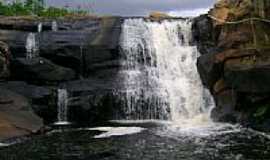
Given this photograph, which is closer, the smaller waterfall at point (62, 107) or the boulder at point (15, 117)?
the boulder at point (15, 117)

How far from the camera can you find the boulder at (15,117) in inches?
915

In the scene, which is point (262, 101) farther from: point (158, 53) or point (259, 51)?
point (158, 53)

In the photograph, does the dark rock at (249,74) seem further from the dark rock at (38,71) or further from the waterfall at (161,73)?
the dark rock at (38,71)

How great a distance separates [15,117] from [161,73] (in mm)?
9267

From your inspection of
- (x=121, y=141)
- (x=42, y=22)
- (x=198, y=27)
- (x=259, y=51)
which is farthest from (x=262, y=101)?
(x=42, y=22)

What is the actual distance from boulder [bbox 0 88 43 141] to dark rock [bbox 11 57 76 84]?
8.00 feet

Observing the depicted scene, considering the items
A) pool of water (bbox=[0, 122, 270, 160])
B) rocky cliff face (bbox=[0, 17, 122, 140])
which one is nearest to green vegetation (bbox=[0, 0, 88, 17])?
rocky cliff face (bbox=[0, 17, 122, 140])

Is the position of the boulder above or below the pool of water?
above

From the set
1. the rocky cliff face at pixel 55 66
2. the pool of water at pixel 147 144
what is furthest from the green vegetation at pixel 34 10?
the pool of water at pixel 147 144

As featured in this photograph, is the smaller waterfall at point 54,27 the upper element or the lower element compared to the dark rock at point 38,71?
upper

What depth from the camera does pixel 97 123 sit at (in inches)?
1061

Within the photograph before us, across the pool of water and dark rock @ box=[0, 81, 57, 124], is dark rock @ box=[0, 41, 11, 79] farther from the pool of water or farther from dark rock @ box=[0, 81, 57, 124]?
the pool of water

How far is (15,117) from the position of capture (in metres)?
24.5

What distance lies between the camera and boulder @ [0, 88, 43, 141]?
2325 cm
